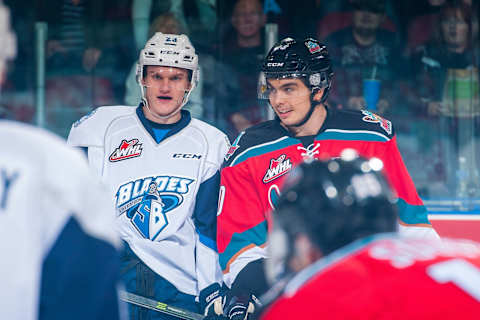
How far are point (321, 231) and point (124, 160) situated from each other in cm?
186

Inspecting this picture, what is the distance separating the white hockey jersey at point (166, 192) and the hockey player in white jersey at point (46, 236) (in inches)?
70.3

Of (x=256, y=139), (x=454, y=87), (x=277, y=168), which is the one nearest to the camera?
(x=277, y=168)

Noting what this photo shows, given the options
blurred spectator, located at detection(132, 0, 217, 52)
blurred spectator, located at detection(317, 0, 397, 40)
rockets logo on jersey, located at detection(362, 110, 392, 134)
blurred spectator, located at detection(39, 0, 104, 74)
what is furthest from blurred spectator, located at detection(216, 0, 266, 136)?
rockets logo on jersey, located at detection(362, 110, 392, 134)

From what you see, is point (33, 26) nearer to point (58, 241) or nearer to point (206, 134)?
point (206, 134)

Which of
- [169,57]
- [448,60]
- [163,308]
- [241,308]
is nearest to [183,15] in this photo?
[448,60]

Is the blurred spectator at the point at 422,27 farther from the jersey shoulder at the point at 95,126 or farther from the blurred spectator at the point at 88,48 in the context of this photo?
the jersey shoulder at the point at 95,126

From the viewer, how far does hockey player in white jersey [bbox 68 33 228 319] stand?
3.03 meters

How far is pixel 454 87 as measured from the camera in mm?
4984

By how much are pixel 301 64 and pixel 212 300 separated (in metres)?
0.96

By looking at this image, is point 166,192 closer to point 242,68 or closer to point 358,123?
point 358,123

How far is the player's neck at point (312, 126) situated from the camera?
291cm

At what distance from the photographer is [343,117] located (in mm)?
2953

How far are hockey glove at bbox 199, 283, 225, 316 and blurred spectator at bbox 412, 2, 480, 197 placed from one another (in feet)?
7.30

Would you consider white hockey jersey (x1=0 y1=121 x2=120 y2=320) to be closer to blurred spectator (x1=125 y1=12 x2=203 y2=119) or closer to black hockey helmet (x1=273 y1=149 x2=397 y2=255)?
black hockey helmet (x1=273 y1=149 x2=397 y2=255)
